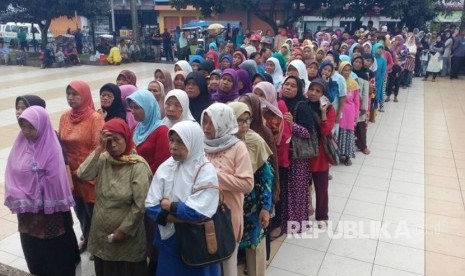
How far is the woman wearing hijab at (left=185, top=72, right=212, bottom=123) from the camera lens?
4.00m

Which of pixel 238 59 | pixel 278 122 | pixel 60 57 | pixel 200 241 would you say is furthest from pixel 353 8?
pixel 200 241

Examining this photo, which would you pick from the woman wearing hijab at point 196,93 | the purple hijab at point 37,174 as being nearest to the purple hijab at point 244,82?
the woman wearing hijab at point 196,93

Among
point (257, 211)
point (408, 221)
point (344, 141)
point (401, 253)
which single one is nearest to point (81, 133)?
point (257, 211)

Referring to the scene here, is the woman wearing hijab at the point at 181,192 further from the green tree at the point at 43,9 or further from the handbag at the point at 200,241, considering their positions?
the green tree at the point at 43,9

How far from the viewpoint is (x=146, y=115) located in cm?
309

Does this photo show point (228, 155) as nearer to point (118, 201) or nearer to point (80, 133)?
point (118, 201)

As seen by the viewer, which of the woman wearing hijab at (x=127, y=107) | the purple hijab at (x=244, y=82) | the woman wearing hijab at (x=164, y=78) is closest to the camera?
the woman wearing hijab at (x=127, y=107)

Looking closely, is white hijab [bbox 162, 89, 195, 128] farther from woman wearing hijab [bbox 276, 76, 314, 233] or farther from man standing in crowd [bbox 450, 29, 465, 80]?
man standing in crowd [bbox 450, 29, 465, 80]

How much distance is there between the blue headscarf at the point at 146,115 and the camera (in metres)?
3.07

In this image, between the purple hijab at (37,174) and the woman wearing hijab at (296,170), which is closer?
the purple hijab at (37,174)

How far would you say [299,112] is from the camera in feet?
12.6

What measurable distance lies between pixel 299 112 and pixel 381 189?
212 centimetres

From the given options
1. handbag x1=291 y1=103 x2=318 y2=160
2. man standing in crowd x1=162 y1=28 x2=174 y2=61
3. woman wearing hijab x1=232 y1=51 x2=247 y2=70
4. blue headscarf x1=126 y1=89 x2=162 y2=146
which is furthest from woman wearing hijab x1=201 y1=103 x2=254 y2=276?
man standing in crowd x1=162 y1=28 x2=174 y2=61

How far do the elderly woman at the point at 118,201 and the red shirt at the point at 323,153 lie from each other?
200 centimetres
